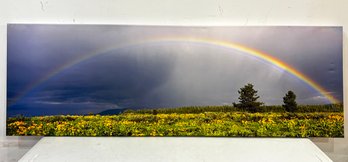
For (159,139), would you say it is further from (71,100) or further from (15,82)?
(15,82)

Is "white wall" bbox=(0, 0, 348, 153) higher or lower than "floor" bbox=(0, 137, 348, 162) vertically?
higher

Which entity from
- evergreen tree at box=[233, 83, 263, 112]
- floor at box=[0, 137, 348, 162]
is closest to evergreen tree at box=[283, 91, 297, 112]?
evergreen tree at box=[233, 83, 263, 112]

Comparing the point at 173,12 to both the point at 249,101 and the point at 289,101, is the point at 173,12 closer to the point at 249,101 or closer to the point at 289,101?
the point at 249,101

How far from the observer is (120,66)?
1670 mm

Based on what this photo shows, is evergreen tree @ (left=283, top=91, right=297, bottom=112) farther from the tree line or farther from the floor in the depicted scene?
the floor

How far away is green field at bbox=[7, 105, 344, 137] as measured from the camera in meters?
1.66

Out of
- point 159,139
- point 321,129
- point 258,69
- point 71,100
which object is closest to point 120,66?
point 71,100

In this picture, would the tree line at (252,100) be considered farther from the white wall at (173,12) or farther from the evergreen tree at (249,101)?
the white wall at (173,12)

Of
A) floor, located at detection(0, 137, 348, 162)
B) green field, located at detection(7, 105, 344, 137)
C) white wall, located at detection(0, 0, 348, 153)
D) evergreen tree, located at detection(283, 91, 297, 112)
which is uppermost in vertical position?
white wall, located at detection(0, 0, 348, 153)

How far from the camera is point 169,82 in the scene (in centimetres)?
168

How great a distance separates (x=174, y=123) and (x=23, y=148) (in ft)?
2.77

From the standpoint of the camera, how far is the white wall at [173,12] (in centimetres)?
166

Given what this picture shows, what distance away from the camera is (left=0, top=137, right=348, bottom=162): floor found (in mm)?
1693

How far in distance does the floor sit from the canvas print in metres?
0.08
